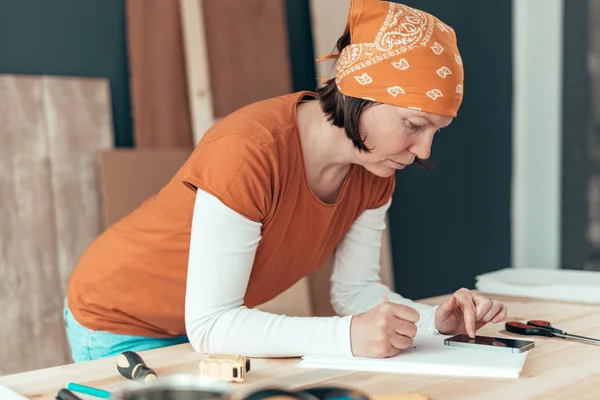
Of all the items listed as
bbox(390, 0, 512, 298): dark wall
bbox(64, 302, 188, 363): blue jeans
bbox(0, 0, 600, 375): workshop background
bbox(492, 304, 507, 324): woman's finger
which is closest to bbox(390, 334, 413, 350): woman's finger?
bbox(492, 304, 507, 324): woman's finger

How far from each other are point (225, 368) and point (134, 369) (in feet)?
0.47

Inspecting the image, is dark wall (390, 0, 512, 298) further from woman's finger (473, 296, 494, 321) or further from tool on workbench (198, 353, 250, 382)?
tool on workbench (198, 353, 250, 382)

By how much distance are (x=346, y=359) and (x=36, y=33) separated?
74.2 inches

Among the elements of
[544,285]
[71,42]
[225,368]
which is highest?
[71,42]

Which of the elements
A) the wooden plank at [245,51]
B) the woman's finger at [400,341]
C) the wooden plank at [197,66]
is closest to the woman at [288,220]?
the woman's finger at [400,341]

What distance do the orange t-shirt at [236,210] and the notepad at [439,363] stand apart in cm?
31

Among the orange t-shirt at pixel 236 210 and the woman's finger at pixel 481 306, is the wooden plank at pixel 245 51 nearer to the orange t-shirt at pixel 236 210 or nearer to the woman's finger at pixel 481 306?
the orange t-shirt at pixel 236 210

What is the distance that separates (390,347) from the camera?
4.07 feet

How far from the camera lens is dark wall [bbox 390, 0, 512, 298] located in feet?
11.6

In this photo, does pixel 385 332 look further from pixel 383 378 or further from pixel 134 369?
pixel 134 369

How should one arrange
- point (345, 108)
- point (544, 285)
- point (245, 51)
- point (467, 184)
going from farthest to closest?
point (467, 184) < point (245, 51) < point (544, 285) < point (345, 108)

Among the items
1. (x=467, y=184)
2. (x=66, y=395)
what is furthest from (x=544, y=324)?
(x=467, y=184)

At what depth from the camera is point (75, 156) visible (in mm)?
2596

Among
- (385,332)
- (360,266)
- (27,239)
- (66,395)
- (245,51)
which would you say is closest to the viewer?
(66,395)
